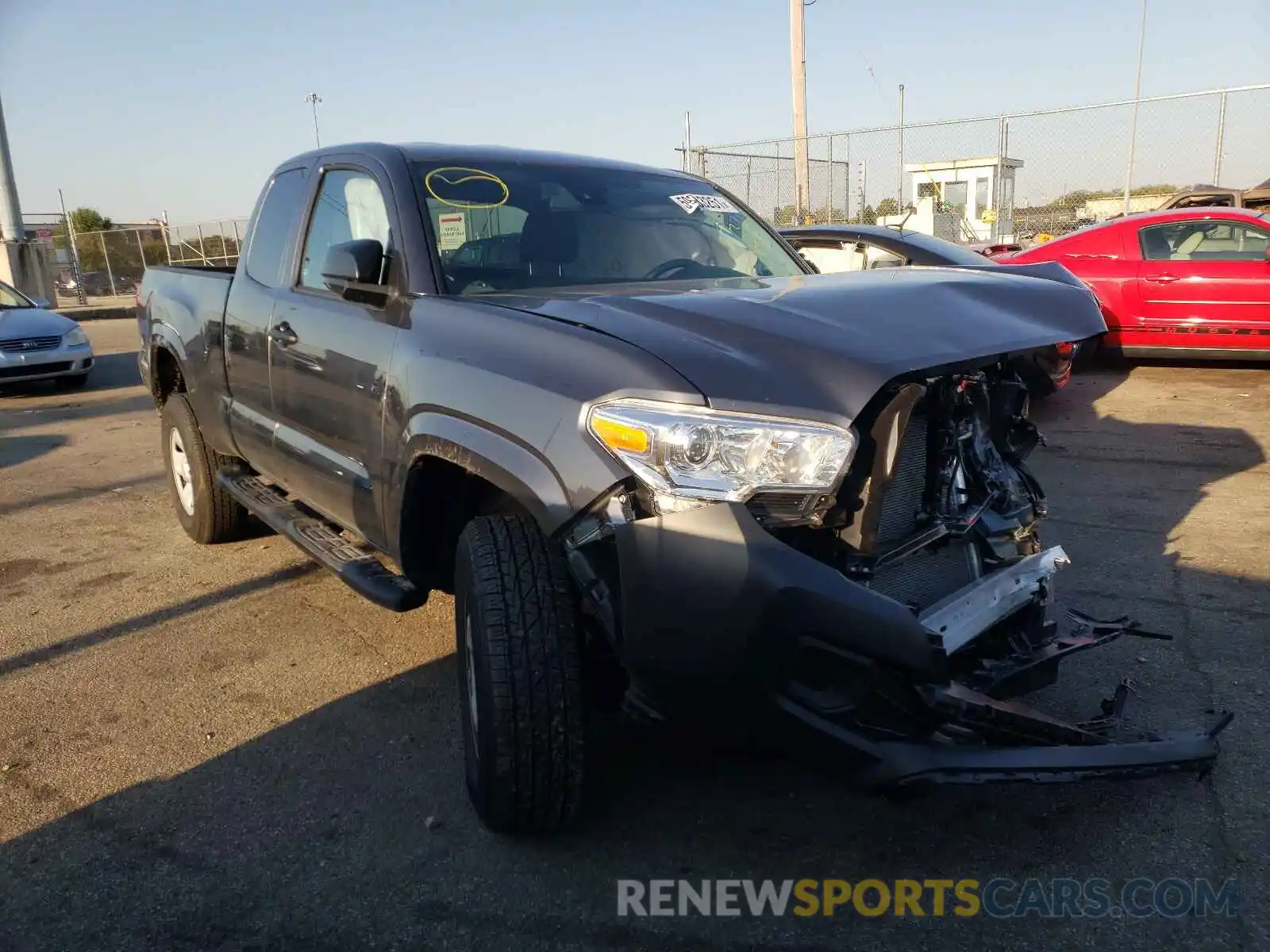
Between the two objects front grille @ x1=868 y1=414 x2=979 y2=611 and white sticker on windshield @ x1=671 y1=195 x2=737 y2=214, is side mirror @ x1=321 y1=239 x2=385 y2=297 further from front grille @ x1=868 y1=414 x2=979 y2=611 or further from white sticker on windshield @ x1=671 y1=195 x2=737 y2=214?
front grille @ x1=868 y1=414 x2=979 y2=611

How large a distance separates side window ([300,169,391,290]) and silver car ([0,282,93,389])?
8482mm

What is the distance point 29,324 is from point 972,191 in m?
14.5

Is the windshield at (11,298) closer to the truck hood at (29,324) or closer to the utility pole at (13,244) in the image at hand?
the truck hood at (29,324)

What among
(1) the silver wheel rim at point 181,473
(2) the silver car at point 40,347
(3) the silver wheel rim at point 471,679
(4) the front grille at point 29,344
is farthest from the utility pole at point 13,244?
(3) the silver wheel rim at point 471,679

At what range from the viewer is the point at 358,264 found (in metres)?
3.13

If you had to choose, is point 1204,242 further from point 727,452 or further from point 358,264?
point 727,452

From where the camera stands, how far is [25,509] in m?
6.28

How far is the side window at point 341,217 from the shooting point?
3572 mm

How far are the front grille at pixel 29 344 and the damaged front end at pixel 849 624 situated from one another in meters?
10.6

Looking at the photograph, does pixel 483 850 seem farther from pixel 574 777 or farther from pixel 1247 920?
pixel 1247 920

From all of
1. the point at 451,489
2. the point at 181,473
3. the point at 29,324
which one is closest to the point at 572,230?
the point at 451,489

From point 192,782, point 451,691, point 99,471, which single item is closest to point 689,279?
point 451,691

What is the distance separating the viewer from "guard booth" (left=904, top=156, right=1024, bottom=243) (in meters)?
15.9

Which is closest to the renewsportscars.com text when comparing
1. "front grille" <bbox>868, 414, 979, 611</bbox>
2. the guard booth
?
"front grille" <bbox>868, 414, 979, 611</bbox>
